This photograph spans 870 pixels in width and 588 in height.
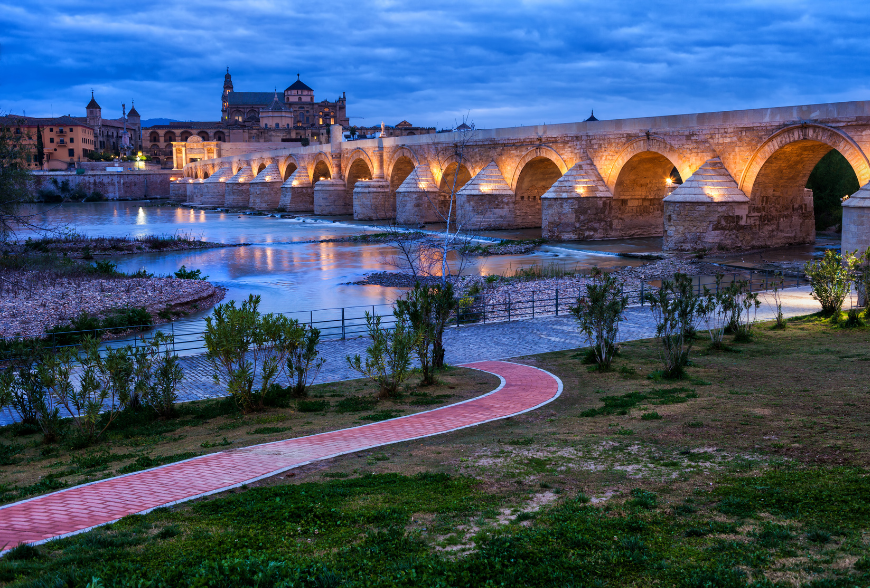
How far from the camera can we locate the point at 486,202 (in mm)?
35281

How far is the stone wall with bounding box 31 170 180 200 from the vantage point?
259 ft

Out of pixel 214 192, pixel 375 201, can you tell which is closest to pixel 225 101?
pixel 214 192

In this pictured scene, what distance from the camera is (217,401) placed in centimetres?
911

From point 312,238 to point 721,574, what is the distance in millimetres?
32918

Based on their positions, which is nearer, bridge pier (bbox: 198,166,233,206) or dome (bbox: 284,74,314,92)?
bridge pier (bbox: 198,166,233,206)

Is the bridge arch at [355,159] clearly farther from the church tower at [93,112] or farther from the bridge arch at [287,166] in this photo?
the church tower at [93,112]

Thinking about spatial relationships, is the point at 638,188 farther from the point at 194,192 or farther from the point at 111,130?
the point at 111,130

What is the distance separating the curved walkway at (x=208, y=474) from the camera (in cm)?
476

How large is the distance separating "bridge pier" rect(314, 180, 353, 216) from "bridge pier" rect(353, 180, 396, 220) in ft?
17.1

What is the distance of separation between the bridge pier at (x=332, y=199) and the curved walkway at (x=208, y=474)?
4386cm

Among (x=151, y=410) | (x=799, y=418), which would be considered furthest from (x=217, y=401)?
(x=799, y=418)

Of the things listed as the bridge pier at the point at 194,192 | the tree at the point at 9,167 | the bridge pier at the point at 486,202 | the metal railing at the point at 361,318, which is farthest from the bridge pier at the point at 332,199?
the tree at the point at 9,167

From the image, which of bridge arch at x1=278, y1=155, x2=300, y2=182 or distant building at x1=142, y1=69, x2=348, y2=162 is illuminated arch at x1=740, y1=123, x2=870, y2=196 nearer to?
bridge arch at x1=278, y1=155, x2=300, y2=182

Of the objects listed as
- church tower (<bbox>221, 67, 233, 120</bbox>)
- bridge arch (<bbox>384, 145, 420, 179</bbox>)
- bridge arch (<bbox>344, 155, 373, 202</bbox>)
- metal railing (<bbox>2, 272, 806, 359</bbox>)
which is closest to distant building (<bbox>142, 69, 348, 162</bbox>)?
church tower (<bbox>221, 67, 233, 120</bbox>)
